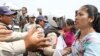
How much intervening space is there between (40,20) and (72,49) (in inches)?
136

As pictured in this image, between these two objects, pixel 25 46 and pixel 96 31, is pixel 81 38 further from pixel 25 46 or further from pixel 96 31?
pixel 25 46

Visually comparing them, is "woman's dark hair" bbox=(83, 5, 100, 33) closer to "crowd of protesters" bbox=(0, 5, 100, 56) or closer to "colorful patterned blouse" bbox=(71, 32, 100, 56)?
"crowd of protesters" bbox=(0, 5, 100, 56)

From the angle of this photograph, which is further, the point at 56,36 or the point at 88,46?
the point at 56,36

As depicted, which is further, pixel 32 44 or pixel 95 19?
pixel 95 19

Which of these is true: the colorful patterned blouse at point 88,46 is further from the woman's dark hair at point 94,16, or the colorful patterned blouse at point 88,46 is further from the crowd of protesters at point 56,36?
the woman's dark hair at point 94,16

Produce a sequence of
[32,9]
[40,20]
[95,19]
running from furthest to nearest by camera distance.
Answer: [32,9]
[40,20]
[95,19]

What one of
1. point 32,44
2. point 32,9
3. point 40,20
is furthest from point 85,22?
point 32,9

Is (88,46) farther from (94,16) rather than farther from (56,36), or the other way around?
(56,36)

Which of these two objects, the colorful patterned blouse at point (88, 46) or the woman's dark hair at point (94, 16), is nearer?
the colorful patterned blouse at point (88, 46)

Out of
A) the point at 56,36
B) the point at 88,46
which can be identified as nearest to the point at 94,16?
the point at 88,46

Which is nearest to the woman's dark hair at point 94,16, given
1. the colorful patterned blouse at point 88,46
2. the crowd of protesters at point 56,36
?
the crowd of protesters at point 56,36

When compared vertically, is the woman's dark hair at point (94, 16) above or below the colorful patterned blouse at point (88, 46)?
above

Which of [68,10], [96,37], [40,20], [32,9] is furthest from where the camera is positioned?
[32,9]

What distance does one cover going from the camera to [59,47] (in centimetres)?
432
